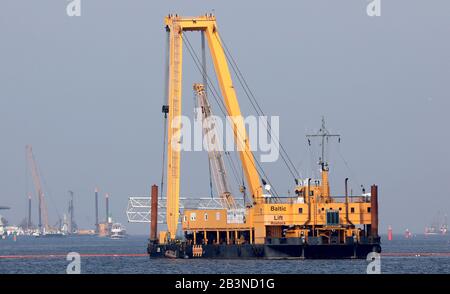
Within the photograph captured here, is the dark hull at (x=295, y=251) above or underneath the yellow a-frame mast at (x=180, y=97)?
underneath

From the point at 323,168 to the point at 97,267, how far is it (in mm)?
22212

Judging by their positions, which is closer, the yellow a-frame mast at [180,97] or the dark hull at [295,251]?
the dark hull at [295,251]

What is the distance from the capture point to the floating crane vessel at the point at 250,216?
351 ft

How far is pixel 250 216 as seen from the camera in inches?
4427

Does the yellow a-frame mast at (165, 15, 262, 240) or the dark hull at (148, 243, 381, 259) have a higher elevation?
the yellow a-frame mast at (165, 15, 262, 240)

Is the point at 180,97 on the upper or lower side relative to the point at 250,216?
upper

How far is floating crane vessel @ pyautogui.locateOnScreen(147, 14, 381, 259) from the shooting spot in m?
107

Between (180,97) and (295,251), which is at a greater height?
(180,97)

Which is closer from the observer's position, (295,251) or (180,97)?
(295,251)

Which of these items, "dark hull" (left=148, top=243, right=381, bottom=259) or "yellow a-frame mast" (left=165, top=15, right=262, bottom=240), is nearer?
"dark hull" (left=148, top=243, right=381, bottom=259)

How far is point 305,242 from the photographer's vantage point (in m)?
107

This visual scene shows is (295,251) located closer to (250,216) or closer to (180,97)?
(250,216)
